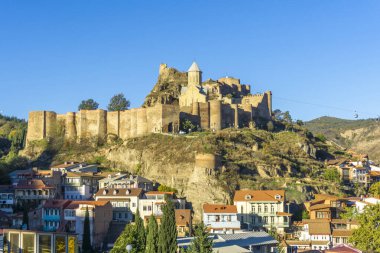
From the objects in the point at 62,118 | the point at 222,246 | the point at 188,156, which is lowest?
the point at 222,246

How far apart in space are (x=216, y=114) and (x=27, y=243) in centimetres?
5775

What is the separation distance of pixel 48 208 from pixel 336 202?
27755mm

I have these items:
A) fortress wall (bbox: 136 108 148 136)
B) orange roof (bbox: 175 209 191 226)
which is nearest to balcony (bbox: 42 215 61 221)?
orange roof (bbox: 175 209 191 226)

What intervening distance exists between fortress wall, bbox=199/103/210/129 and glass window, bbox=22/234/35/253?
57461mm

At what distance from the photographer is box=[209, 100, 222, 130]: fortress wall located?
80.5 m

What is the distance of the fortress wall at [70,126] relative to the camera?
85125mm

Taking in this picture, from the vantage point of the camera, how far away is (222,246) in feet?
152

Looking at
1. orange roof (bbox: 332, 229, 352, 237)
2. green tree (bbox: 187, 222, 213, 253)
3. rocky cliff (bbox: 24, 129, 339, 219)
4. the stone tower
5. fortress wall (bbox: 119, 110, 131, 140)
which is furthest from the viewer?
the stone tower

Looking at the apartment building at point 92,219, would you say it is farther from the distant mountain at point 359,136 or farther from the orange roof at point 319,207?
the distant mountain at point 359,136

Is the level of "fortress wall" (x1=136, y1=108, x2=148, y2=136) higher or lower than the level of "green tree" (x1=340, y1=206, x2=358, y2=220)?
higher

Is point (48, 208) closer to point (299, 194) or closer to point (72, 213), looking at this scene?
point (72, 213)

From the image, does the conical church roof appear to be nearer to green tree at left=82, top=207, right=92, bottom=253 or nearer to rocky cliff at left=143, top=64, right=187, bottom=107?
rocky cliff at left=143, top=64, right=187, bottom=107

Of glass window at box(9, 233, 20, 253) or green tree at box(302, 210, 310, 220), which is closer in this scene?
glass window at box(9, 233, 20, 253)

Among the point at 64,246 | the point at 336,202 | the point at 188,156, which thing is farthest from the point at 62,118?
the point at 64,246
